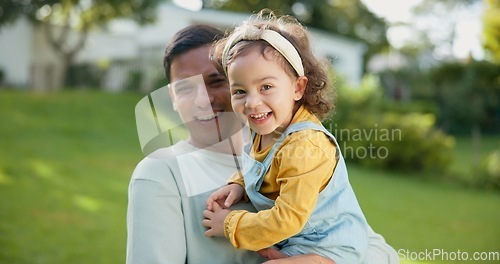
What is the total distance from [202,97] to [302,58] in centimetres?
42

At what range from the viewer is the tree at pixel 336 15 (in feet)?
93.9

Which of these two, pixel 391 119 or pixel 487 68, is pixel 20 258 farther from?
pixel 487 68

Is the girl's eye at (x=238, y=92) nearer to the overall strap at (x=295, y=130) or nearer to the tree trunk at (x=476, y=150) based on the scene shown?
the overall strap at (x=295, y=130)

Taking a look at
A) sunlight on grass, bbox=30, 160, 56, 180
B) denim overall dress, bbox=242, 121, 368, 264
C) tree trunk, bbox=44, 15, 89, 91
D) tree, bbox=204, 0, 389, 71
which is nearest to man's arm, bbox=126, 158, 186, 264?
denim overall dress, bbox=242, 121, 368, 264

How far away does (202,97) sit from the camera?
2.26m

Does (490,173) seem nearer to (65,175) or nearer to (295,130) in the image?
(65,175)

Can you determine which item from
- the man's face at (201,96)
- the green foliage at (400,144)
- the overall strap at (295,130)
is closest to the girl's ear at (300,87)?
the overall strap at (295,130)

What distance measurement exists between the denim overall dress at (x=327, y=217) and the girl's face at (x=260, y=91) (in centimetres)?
7

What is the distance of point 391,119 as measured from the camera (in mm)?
12719

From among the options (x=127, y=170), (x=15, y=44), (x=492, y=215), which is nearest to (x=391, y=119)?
(x=492, y=215)

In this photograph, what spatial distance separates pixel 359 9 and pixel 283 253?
3367 centimetres

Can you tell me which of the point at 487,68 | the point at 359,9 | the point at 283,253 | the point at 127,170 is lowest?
the point at 283,253

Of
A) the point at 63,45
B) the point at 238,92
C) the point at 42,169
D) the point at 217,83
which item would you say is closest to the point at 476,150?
the point at 42,169

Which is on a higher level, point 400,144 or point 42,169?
point 400,144
